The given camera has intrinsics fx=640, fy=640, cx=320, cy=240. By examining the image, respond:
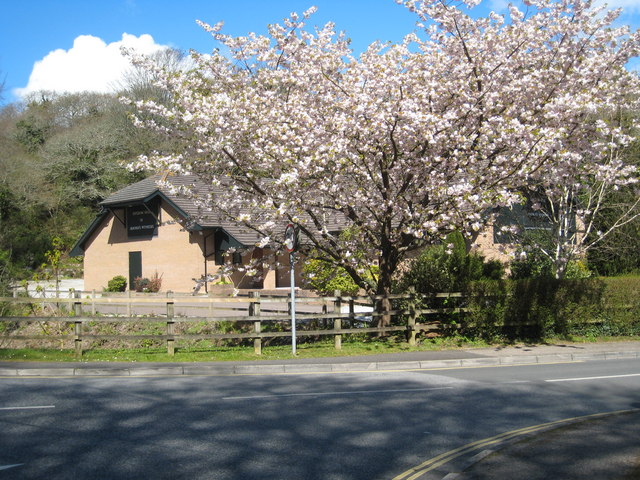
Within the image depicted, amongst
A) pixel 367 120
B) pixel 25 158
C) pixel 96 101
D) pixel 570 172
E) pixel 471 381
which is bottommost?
pixel 471 381

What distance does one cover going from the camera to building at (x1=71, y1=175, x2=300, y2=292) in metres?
33.5

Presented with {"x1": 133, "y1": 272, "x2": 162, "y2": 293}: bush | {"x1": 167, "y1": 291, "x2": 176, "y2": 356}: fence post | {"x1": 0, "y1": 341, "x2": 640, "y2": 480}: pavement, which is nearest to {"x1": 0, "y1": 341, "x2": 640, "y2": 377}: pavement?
{"x1": 0, "y1": 341, "x2": 640, "y2": 480}: pavement

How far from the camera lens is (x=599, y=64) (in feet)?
46.9

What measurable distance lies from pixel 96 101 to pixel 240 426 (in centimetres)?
6241

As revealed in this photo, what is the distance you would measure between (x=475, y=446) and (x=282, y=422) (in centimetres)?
234

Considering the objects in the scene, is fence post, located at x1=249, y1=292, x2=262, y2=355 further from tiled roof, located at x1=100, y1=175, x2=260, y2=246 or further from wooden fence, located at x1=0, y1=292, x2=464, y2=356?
tiled roof, located at x1=100, y1=175, x2=260, y2=246

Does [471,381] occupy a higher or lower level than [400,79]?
lower

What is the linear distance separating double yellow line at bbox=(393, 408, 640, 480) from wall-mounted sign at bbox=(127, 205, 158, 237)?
31.0m

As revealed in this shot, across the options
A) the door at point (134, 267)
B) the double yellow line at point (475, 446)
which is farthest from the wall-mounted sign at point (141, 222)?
the double yellow line at point (475, 446)

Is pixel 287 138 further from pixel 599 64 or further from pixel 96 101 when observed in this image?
pixel 96 101

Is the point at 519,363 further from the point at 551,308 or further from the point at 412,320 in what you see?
the point at 551,308

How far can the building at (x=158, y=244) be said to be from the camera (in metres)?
33.5

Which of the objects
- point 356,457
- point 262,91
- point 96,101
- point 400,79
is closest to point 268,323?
point 262,91

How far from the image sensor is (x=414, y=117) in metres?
13.0
